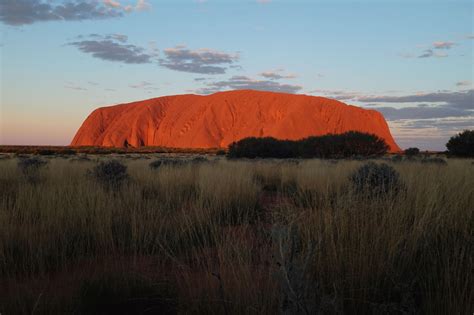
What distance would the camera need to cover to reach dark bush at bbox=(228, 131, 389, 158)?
37812 millimetres

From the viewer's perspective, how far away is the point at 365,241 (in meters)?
2.70

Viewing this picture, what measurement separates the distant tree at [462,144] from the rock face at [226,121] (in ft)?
136

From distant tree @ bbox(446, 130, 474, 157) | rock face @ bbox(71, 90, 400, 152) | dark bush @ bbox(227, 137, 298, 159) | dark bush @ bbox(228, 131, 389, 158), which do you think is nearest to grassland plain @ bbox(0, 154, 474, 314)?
distant tree @ bbox(446, 130, 474, 157)

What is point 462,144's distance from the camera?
3116 cm

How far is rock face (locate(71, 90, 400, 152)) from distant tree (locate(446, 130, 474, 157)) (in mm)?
41430

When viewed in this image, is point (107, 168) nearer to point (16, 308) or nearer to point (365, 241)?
point (16, 308)

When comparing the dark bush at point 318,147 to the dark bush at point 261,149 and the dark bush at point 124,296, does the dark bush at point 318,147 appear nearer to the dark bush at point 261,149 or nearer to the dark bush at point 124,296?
the dark bush at point 261,149

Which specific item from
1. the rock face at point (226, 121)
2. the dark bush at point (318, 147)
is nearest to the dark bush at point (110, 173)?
the dark bush at point (318, 147)

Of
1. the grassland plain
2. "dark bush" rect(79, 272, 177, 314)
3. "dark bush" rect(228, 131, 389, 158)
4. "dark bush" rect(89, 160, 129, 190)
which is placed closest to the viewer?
the grassland plain

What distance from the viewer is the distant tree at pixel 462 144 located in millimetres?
30281

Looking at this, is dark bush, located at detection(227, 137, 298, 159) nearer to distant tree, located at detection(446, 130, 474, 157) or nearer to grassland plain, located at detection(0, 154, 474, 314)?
distant tree, located at detection(446, 130, 474, 157)

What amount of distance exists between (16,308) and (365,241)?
249 cm

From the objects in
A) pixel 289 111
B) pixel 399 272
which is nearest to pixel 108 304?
pixel 399 272

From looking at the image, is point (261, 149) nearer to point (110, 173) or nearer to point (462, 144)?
point (462, 144)
